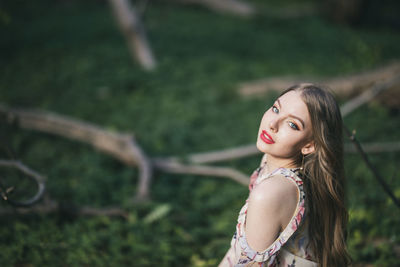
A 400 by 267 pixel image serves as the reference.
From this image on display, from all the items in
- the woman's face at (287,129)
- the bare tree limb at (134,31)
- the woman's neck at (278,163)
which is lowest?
the woman's neck at (278,163)

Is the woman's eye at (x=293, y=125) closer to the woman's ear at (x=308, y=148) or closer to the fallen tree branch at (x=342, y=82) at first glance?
the woman's ear at (x=308, y=148)

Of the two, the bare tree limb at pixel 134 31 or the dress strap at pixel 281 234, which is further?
the bare tree limb at pixel 134 31

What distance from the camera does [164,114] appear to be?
16.4 ft

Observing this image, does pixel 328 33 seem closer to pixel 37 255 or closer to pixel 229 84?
pixel 229 84

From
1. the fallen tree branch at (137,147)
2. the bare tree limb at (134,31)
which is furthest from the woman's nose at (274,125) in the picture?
the bare tree limb at (134,31)

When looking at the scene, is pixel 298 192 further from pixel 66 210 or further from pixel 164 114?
pixel 164 114

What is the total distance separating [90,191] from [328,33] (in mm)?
7456

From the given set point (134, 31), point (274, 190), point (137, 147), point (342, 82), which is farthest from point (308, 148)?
point (134, 31)

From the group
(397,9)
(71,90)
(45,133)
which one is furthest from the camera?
(397,9)

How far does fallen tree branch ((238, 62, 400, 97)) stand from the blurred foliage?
0.22 metres

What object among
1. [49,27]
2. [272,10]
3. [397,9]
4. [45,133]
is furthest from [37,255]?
[397,9]

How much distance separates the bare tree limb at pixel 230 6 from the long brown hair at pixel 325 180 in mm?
8874

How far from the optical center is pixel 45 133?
14.7 feet

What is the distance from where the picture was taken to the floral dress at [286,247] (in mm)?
1481
